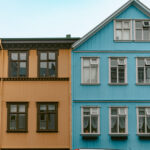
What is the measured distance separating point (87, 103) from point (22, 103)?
4675mm

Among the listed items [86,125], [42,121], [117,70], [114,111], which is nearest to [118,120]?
[114,111]

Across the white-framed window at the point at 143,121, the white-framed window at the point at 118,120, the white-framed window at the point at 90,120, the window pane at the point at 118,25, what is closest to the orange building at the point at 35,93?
the white-framed window at the point at 90,120

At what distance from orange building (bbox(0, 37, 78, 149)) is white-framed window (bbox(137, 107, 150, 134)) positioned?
4.97 meters

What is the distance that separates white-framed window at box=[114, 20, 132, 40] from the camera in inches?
1011

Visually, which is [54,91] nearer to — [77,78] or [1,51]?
[77,78]

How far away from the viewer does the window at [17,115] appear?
991 inches

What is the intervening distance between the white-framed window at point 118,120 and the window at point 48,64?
5.08 meters

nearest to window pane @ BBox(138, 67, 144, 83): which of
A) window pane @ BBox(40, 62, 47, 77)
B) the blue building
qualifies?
the blue building

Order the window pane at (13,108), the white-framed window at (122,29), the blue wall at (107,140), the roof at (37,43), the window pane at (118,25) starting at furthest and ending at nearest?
the window pane at (118,25), the white-framed window at (122,29), the roof at (37,43), the window pane at (13,108), the blue wall at (107,140)

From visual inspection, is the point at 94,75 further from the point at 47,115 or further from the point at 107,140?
the point at 107,140

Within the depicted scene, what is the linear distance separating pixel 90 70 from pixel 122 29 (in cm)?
383

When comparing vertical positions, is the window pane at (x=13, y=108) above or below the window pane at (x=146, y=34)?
below

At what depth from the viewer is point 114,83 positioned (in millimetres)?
25188

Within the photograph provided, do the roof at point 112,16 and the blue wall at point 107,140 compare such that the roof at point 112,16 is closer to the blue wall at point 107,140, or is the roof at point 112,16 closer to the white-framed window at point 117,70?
the white-framed window at point 117,70
